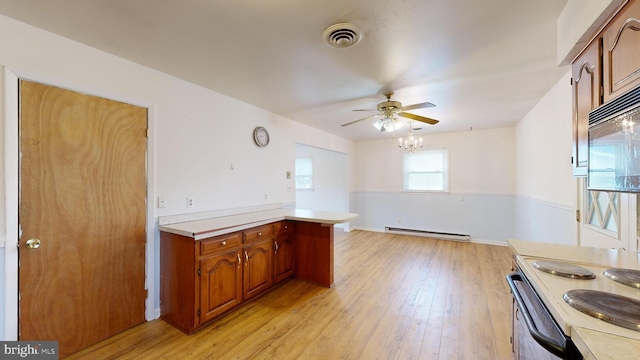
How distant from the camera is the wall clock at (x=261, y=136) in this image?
3527mm

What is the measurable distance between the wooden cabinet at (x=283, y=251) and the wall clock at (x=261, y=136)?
4.07ft

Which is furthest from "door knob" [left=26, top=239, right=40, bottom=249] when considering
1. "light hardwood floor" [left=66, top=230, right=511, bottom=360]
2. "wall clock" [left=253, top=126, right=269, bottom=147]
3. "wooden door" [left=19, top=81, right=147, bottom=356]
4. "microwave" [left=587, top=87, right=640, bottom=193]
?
"microwave" [left=587, top=87, right=640, bottom=193]

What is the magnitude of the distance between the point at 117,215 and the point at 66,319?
0.82 metres

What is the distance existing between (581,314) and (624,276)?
0.55 metres

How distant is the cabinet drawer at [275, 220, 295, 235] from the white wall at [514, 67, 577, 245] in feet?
9.85

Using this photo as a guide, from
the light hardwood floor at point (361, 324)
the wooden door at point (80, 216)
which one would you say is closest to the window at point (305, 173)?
the light hardwood floor at point (361, 324)

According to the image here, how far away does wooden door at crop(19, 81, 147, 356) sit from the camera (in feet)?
5.69

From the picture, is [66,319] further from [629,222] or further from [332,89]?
[629,222]

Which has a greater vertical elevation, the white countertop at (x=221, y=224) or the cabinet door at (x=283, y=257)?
the white countertop at (x=221, y=224)

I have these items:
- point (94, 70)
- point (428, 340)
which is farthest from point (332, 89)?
point (428, 340)

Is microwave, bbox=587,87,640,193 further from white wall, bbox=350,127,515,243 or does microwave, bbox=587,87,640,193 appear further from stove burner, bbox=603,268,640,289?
white wall, bbox=350,127,515,243

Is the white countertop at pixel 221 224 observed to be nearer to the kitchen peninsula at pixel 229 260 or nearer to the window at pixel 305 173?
the kitchen peninsula at pixel 229 260

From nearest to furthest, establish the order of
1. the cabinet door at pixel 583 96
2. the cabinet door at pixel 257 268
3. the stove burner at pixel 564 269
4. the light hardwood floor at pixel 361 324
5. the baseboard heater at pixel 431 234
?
1. the stove burner at pixel 564 269
2. the cabinet door at pixel 583 96
3. the light hardwood floor at pixel 361 324
4. the cabinet door at pixel 257 268
5. the baseboard heater at pixel 431 234

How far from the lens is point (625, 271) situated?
1.16m
